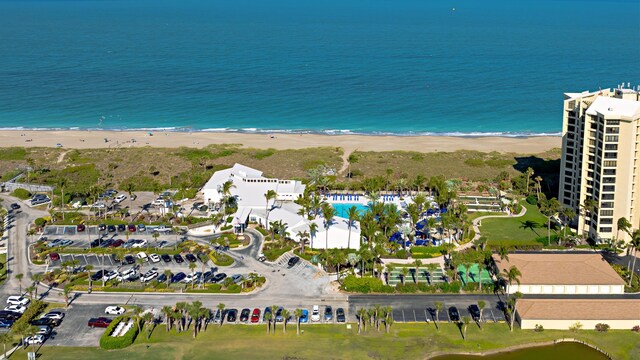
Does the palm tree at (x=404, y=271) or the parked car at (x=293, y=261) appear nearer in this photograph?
the palm tree at (x=404, y=271)

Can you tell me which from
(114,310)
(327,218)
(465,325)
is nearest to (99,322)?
(114,310)

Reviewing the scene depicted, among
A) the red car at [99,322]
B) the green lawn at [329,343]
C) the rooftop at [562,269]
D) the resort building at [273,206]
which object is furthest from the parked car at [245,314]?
the rooftop at [562,269]

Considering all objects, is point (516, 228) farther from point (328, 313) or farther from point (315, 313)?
point (315, 313)

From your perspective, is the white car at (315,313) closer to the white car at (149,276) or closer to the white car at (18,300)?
the white car at (149,276)

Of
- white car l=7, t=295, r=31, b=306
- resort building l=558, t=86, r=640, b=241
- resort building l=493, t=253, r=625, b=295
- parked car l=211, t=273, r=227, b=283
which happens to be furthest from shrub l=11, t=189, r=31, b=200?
resort building l=558, t=86, r=640, b=241

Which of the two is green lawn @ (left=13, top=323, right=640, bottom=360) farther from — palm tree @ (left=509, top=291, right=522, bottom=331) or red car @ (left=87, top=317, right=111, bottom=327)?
red car @ (left=87, top=317, right=111, bottom=327)

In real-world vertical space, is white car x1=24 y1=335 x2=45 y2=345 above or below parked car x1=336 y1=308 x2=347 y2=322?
below
